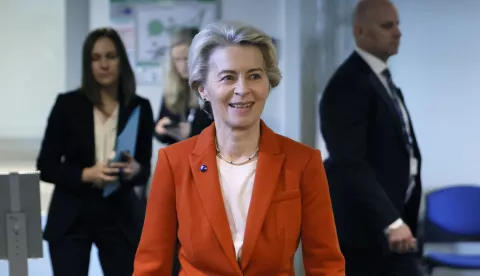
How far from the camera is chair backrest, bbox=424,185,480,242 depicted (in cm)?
305

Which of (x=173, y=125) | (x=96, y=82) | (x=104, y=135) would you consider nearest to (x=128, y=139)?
(x=104, y=135)

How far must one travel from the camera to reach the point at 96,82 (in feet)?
8.10

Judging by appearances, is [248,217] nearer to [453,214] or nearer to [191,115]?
[191,115]

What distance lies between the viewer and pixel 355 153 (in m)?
2.51

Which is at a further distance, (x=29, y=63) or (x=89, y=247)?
(x=29, y=63)

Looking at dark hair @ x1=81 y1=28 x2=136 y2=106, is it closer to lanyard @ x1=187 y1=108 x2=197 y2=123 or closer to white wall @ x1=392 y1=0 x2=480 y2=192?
lanyard @ x1=187 y1=108 x2=197 y2=123

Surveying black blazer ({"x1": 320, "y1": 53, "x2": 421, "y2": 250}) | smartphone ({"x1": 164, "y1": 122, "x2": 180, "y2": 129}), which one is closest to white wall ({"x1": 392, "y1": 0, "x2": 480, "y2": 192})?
black blazer ({"x1": 320, "y1": 53, "x2": 421, "y2": 250})

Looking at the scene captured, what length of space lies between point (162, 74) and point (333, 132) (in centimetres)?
105

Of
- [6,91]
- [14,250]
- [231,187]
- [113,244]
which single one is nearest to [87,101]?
[113,244]

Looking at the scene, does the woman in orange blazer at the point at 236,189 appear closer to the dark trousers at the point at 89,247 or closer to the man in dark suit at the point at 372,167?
the dark trousers at the point at 89,247

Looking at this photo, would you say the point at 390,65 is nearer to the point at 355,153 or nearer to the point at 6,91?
the point at 355,153

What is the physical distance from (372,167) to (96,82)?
1.21m

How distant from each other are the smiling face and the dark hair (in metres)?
1.24

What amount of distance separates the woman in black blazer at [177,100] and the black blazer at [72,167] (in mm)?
392
